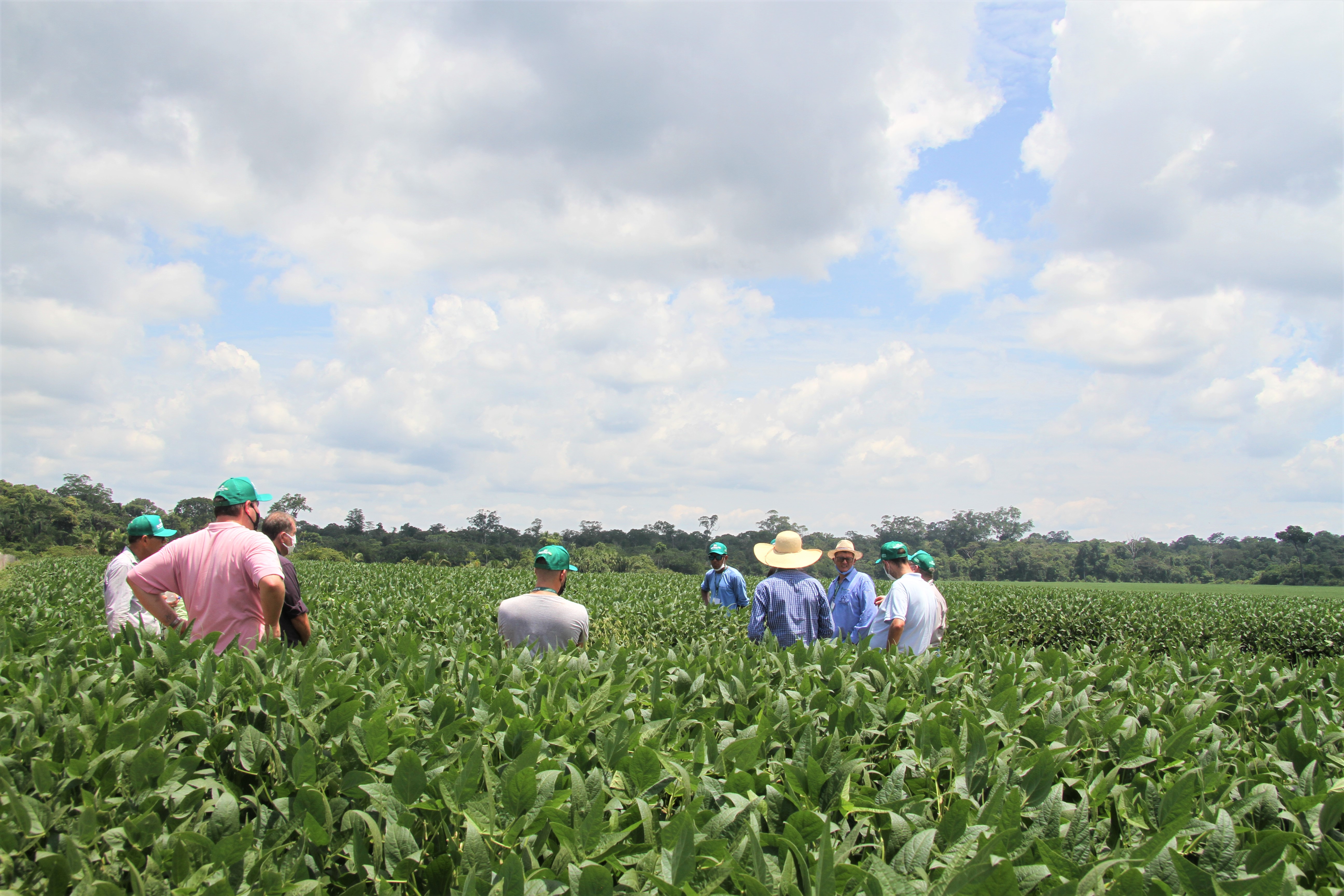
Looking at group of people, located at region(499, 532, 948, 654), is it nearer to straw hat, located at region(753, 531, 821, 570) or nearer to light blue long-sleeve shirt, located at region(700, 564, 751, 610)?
straw hat, located at region(753, 531, 821, 570)

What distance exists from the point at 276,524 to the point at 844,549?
5495 mm

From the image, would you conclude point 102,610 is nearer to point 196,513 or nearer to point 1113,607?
point 1113,607

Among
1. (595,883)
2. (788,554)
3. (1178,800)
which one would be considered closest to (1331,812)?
(1178,800)

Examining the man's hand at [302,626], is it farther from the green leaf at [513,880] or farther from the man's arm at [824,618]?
the man's arm at [824,618]

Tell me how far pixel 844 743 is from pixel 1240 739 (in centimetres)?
211

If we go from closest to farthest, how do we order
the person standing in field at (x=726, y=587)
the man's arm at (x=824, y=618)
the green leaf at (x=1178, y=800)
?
the green leaf at (x=1178, y=800), the man's arm at (x=824, y=618), the person standing in field at (x=726, y=587)

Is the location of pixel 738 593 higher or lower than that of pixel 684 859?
lower

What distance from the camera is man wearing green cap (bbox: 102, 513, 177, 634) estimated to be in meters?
6.23

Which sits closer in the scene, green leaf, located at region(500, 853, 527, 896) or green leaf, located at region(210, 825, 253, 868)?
green leaf, located at region(500, 853, 527, 896)

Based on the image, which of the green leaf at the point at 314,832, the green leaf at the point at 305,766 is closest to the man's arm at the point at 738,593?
the green leaf at the point at 305,766

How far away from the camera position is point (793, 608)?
6965 mm

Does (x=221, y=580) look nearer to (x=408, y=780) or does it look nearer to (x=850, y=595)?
(x=408, y=780)

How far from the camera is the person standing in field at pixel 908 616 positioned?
20.7 feet

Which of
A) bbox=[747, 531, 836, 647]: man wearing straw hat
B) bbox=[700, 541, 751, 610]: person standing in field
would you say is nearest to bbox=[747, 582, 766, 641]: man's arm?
bbox=[747, 531, 836, 647]: man wearing straw hat
